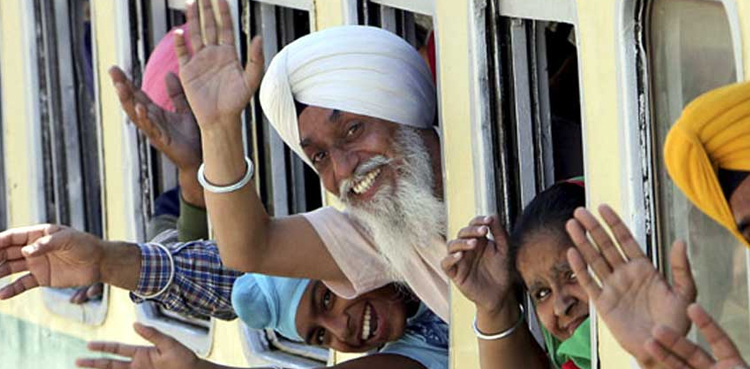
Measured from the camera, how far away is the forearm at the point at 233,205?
483cm

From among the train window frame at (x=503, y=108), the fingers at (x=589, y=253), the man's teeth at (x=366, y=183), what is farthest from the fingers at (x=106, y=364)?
the fingers at (x=589, y=253)

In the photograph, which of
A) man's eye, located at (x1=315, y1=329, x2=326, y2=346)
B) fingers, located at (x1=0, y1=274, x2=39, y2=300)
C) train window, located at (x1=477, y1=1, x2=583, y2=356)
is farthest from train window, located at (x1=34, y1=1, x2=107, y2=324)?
train window, located at (x1=477, y1=1, x2=583, y2=356)

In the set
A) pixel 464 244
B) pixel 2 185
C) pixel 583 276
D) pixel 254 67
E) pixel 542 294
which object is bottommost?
pixel 2 185

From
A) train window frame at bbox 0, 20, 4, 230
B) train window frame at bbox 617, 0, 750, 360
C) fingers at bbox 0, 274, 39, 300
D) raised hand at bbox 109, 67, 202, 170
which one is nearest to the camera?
train window frame at bbox 617, 0, 750, 360

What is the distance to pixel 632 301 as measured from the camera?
Answer: 3311 mm

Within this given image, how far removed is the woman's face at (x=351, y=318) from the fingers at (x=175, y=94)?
48.9 inches

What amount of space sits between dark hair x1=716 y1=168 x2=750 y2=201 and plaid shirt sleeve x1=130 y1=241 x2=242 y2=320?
8.20 ft

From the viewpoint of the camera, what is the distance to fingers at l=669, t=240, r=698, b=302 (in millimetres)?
3174

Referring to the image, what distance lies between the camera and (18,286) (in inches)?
206

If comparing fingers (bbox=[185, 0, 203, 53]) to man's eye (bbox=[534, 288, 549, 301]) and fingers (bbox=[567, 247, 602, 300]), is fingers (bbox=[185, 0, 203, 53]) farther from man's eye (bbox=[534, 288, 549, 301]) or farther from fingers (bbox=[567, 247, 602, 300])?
fingers (bbox=[567, 247, 602, 300])

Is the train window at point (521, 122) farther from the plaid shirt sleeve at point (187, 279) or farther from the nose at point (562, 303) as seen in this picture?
the plaid shirt sleeve at point (187, 279)

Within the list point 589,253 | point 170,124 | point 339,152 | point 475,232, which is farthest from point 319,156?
point 589,253

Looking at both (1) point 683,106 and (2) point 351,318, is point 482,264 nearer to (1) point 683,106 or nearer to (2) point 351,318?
(1) point 683,106

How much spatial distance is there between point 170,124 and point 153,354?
1.36 meters
